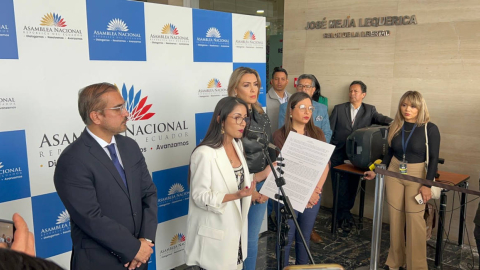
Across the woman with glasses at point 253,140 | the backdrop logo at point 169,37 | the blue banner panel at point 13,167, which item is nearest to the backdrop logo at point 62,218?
the blue banner panel at point 13,167

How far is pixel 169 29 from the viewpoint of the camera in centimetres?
340

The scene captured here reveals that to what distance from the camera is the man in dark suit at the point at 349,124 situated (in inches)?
192

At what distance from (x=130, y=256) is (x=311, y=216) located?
5.28 ft

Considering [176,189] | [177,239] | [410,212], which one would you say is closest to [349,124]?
[410,212]

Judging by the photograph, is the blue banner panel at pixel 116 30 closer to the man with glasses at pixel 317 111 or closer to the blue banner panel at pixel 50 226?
the blue banner panel at pixel 50 226

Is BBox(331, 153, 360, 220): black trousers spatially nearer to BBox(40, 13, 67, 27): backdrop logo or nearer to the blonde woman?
the blonde woman

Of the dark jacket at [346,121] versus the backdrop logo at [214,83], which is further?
the dark jacket at [346,121]

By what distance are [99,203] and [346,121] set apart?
3.52 meters

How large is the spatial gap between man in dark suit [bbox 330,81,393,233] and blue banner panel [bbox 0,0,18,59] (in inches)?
142

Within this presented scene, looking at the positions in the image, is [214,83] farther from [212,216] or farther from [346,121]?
[346,121]

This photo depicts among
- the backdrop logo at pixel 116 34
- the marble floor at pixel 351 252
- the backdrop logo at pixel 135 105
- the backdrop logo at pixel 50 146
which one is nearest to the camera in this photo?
the backdrop logo at pixel 50 146

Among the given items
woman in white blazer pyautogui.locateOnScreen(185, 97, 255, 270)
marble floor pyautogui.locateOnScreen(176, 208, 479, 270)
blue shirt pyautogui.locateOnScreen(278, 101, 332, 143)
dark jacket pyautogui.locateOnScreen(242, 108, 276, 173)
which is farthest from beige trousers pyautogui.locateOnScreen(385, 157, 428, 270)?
woman in white blazer pyautogui.locateOnScreen(185, 97, 255, 270)

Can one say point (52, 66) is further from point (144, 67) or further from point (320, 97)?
point (320, 97)

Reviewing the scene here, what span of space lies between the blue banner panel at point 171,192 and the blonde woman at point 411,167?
1.79 meters
